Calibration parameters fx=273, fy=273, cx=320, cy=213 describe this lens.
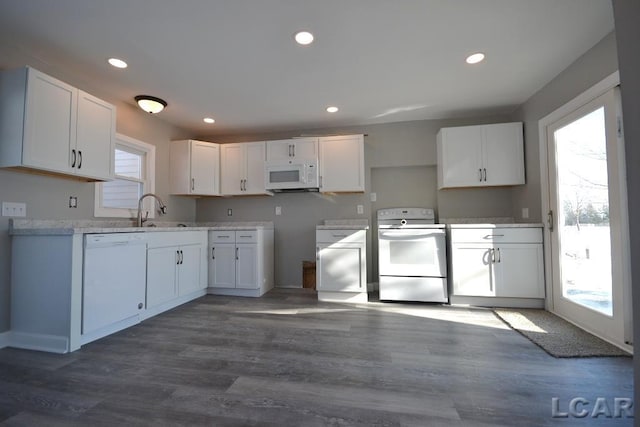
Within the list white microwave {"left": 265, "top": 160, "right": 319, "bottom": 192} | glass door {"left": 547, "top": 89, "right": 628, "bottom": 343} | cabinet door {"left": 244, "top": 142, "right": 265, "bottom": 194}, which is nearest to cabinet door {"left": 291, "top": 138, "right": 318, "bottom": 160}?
white microwave {"left": 265, "top": 160, "right": 319, "bottom": 192}

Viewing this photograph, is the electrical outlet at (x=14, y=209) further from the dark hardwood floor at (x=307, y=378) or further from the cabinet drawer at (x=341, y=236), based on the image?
the cabinet drawer at (x=341, y=236)

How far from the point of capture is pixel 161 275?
278cm

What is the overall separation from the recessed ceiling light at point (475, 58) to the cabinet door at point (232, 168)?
9.41 feet

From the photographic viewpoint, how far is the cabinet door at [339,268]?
3252 millimetres

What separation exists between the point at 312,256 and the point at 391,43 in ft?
9.03

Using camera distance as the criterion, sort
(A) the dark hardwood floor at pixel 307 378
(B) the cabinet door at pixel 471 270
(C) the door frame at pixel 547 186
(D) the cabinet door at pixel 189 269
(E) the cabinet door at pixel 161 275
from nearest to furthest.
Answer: (A) the dark hardwood floor at pixel 307 378, (C) the door frame at pixel 547 186, (E) the cabinet door at pixel 161 275, (B) the cabinet door at pixel 471 270, (D) the cabinet door at pixel 189 269

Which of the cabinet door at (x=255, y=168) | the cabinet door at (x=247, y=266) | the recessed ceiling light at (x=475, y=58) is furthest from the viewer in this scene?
the cabinet door at (x=255, y=168)

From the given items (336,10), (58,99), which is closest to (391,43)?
(336,10)

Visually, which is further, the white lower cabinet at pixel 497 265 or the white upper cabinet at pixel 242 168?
the white upper cabinet at pixel 242 168

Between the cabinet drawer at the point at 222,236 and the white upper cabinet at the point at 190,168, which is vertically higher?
the white upper cabinet at the point at 190,168

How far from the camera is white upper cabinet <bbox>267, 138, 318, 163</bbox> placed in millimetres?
3715

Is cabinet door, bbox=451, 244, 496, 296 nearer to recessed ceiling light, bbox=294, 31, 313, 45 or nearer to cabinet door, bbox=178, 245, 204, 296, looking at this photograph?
recessed ceiling light, bbox=294, 31, 313, 45

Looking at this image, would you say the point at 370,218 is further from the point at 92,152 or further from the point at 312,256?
the point at 92,152

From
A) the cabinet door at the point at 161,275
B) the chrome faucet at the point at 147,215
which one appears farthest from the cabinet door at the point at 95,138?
the cabinet door at the point at 161,275
